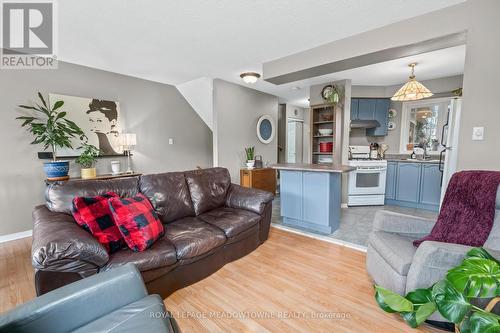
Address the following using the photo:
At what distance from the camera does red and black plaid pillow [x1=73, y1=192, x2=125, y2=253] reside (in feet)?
5.23

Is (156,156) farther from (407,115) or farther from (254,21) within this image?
(407,115)

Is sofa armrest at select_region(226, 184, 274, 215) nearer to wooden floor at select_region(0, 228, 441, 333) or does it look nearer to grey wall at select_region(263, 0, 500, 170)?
wooden floor at select_region(0, 228, 441, 333)

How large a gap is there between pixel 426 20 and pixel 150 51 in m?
3.06

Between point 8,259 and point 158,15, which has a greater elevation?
point 158,15

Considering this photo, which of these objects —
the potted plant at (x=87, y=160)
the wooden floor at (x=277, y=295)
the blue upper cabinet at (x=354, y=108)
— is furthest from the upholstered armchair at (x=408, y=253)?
the potted plant at (x=87, y=160)

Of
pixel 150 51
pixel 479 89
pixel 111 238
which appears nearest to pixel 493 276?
pixel 479 89

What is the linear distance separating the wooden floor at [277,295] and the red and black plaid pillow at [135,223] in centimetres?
50

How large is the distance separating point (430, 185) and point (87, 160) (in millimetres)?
5600

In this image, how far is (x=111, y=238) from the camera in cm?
162

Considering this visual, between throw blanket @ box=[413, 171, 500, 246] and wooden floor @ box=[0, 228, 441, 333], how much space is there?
656 millimetres

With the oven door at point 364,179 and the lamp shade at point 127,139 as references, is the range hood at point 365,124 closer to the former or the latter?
the oven door at point 364,179

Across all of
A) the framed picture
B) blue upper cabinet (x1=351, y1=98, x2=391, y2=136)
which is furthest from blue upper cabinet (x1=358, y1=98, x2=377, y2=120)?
the framed picture

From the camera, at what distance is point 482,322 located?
31.6 inches

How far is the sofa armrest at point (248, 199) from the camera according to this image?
250cm
